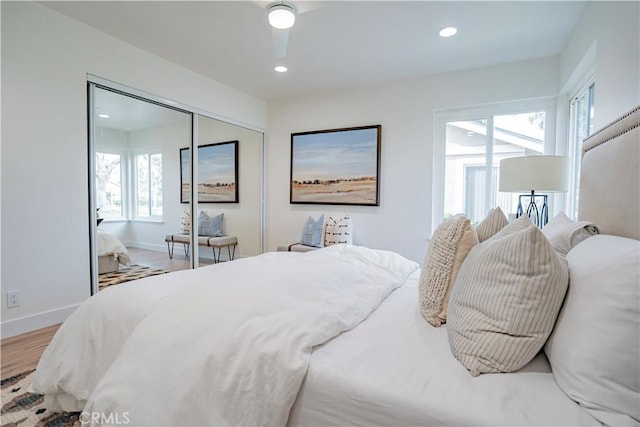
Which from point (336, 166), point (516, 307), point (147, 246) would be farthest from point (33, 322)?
point (336, 166)

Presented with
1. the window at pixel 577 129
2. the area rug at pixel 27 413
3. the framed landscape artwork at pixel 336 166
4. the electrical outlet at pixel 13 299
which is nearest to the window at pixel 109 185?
the electrical outlet at pixel 13 299

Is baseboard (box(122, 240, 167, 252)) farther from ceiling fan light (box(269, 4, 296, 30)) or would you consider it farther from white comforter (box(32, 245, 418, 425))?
ceiling fan light (box(269, 4, 296, 30))

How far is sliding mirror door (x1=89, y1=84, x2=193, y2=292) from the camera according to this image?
299 cm

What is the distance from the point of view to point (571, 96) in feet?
10.1

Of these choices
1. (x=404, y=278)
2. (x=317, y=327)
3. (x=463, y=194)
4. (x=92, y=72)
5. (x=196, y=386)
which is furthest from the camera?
(x=463, y=194)

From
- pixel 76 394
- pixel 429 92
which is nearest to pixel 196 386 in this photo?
pixel 76 394

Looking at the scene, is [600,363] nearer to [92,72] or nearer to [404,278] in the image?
[404,278]

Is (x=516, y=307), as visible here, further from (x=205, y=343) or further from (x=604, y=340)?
(x=205, y=343)

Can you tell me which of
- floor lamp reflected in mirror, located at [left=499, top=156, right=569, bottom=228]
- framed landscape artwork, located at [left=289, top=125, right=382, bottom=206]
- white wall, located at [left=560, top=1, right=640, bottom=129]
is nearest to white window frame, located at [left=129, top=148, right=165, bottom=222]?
framed landscape artwork, located at [left=289, top=125, right=382, bottom=206]

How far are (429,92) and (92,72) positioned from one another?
3545mm

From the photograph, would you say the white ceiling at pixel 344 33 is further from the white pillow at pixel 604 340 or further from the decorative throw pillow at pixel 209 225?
the white pillow at pixel 604 340

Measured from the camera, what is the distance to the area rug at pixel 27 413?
144cm

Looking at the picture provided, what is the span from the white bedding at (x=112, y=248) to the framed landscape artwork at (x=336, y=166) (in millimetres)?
2279

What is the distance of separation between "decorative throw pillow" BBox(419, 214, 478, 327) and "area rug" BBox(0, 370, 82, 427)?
1564 mm
